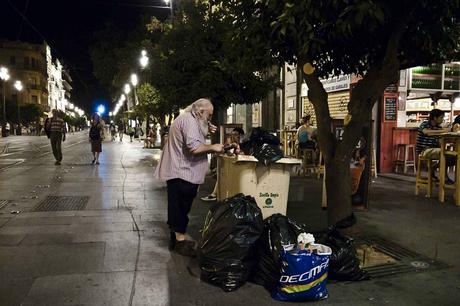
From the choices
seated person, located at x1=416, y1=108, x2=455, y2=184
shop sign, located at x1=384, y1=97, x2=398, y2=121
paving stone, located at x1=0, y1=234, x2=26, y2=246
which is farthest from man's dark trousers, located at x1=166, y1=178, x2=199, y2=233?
shop sign, located at x1=384, y1=97, x2=398, y2=121

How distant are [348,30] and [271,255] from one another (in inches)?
80.8

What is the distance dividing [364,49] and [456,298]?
2.93 meters

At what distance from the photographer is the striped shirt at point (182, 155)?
16.0 feet

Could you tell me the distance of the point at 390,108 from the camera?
11.9 metres

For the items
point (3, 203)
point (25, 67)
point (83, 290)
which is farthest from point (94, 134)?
point (25, 67)

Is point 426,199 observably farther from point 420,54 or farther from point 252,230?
point 252,230

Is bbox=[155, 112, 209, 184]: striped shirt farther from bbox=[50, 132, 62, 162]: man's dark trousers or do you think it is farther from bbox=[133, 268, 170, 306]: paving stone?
bbox=[50, 132, 62, 162]: man's dark trousers

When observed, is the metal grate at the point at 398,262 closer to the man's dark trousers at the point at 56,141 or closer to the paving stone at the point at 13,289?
the paving stone at the point at 13,289

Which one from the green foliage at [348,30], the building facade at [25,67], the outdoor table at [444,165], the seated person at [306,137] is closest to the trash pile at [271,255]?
the green foliage at [348,30]

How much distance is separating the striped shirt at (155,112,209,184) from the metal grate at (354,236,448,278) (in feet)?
6.78

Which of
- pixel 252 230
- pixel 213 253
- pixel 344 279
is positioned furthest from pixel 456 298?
pixel 213 253

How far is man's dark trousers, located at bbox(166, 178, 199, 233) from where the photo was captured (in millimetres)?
4969

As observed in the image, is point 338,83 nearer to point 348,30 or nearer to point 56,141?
point 56,141

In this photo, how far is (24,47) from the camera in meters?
84.3
